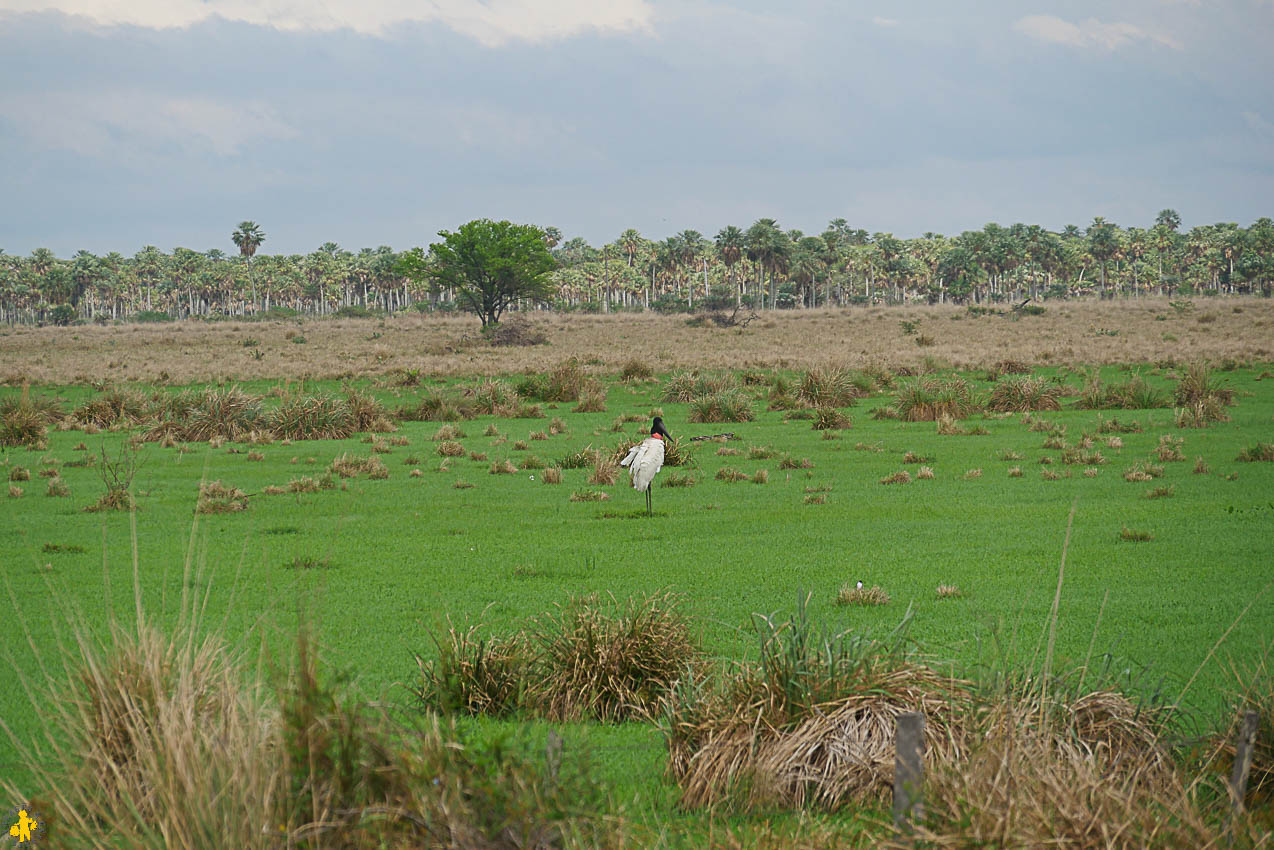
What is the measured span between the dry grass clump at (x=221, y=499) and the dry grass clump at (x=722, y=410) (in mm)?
15640

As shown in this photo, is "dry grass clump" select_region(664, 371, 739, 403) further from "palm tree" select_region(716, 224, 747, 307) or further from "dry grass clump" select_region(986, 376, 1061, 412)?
"palm tree" select_region(716, 224, 747, 307)

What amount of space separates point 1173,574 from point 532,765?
35.5 ft

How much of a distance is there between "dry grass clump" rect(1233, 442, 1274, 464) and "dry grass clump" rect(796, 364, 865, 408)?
45.1ft

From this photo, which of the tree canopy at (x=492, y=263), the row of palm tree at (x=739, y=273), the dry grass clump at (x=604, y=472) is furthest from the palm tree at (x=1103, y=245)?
the dry grass clump at (x=604, y=472)

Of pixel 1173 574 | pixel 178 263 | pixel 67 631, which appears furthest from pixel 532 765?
pixel 178 263

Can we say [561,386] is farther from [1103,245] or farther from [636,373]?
[1103,245]

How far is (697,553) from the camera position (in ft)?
49.4

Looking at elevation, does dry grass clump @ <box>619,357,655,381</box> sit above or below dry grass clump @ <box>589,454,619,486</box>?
above

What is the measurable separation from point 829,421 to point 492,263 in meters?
56.4

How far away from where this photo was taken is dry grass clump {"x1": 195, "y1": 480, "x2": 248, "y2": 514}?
1867 cm

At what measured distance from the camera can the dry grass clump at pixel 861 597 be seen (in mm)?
11680

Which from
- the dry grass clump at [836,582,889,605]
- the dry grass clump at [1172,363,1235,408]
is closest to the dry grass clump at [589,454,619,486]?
the dry grass clump at [836,582,889,605]

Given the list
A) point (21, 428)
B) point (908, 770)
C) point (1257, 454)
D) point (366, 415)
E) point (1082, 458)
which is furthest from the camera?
point (366, 415)

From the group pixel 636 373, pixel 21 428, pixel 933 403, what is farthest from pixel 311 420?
pixel 933 403
